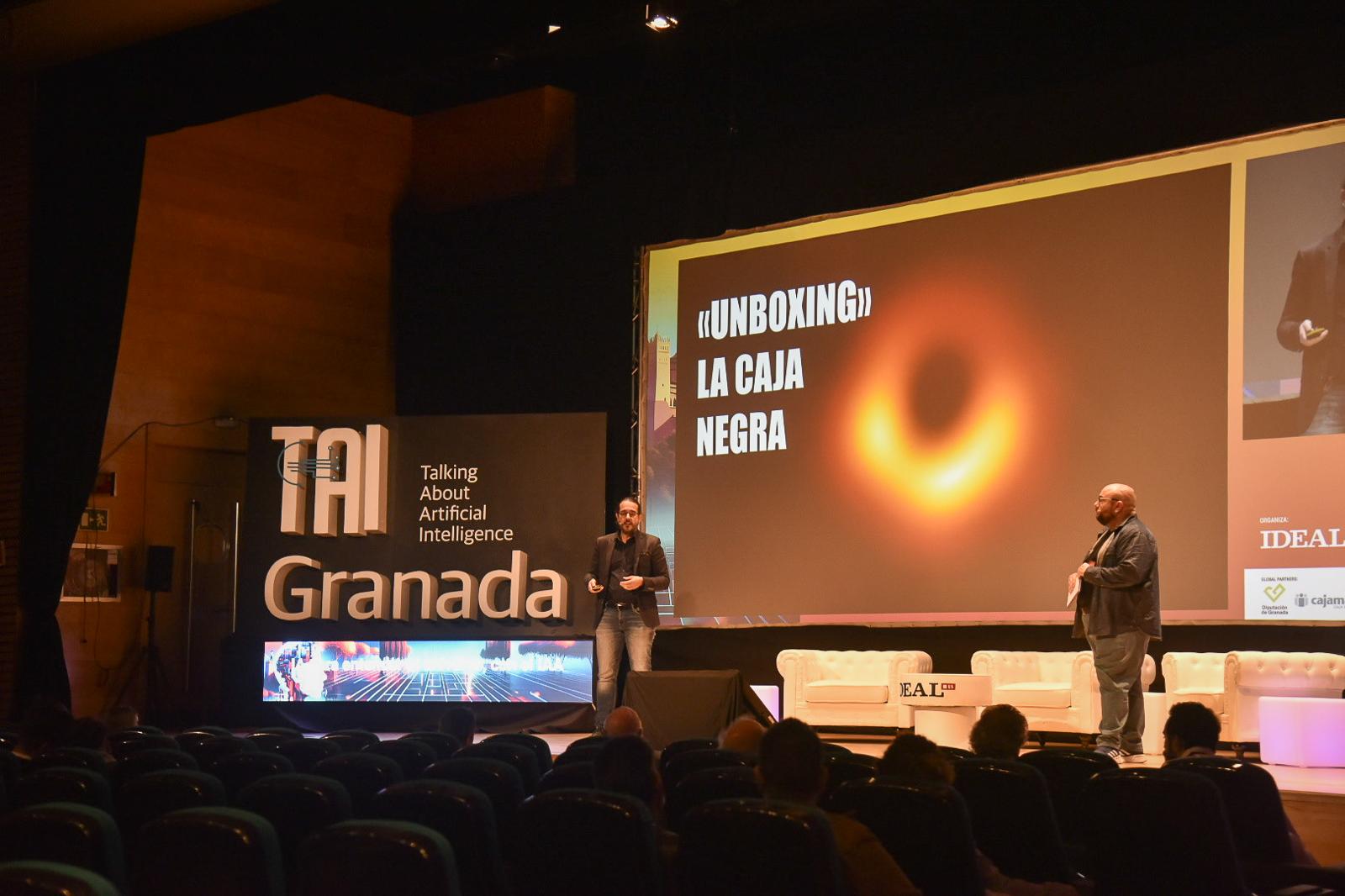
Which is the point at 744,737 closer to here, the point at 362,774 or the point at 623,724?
the point at 623,724

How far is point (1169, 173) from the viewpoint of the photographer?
8.36m

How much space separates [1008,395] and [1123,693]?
9.91 ft

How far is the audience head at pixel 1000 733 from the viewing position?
395 centimetres

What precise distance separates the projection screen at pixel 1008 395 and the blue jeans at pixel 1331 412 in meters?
0.02

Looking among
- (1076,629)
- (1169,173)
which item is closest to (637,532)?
(1076,629)

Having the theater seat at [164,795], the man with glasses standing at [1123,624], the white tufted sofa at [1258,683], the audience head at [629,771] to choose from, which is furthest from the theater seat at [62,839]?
the white tufted sofa at [1258,683]

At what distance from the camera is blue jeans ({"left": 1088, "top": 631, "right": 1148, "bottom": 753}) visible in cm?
637

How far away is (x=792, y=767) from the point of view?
2.90 meters

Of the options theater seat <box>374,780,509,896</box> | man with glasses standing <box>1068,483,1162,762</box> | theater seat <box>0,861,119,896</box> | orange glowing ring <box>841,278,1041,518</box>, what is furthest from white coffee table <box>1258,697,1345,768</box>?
theater seat <box>0,861,119,896</box>

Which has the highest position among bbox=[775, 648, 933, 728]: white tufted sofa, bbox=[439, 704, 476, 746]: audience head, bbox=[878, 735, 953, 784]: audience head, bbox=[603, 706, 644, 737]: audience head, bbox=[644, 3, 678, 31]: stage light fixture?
bbox=[644, 3, 678, 31]: stage light fixture

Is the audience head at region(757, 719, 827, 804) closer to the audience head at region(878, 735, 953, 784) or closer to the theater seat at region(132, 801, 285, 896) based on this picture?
the audience head at region(878, 735, 953, 784)

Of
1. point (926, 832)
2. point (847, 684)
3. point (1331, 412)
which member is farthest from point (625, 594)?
point (926, 832)

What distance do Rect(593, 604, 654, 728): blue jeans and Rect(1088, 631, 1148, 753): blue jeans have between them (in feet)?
9.84

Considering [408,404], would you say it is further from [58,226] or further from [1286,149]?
[1286,149]
